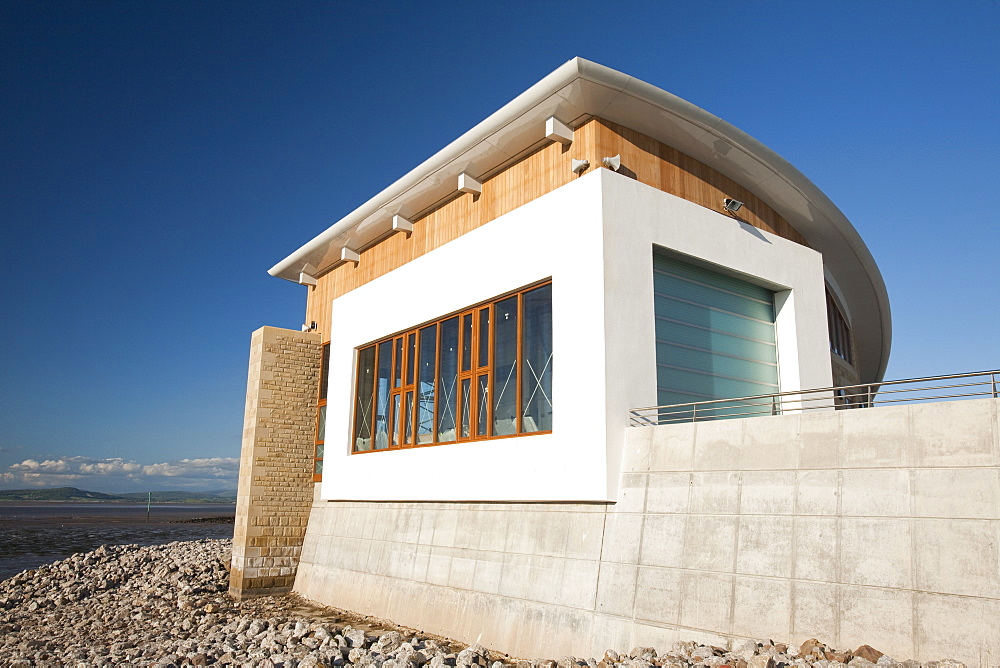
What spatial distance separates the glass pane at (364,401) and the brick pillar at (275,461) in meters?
2.63

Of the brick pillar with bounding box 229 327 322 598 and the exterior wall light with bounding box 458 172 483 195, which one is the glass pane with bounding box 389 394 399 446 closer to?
the exterior wall light with bounding box 458 172 483 195

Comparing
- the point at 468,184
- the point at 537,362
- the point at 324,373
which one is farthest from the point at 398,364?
the point at 537,362

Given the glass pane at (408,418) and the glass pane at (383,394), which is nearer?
the glass pane at (408,418)

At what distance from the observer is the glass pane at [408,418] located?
12.4m

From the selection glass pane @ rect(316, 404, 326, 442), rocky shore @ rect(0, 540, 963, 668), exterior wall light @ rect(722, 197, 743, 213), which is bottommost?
rocky shore @ rect(0, 540, 963, 668)

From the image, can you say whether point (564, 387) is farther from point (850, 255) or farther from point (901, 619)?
point (850, 255)

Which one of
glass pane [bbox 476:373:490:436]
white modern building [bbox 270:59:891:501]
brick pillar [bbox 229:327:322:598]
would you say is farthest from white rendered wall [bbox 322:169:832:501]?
brick pillar [bbox 229:327:322:598]

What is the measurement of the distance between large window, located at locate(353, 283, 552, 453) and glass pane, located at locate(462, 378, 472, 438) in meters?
0.02

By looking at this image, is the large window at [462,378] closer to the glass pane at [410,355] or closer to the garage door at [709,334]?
the glass pane at [410,355]

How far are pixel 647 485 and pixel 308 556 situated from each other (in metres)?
9.53

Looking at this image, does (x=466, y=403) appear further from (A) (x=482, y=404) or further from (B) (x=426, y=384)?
(B) (x=426, y=384)

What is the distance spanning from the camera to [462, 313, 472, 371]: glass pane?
36.5 feet

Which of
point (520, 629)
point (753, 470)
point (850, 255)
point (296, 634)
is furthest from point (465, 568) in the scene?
point (850, 255)

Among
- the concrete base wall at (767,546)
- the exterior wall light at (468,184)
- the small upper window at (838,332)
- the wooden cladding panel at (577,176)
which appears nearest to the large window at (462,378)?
the concrete base wall at (767,546)
